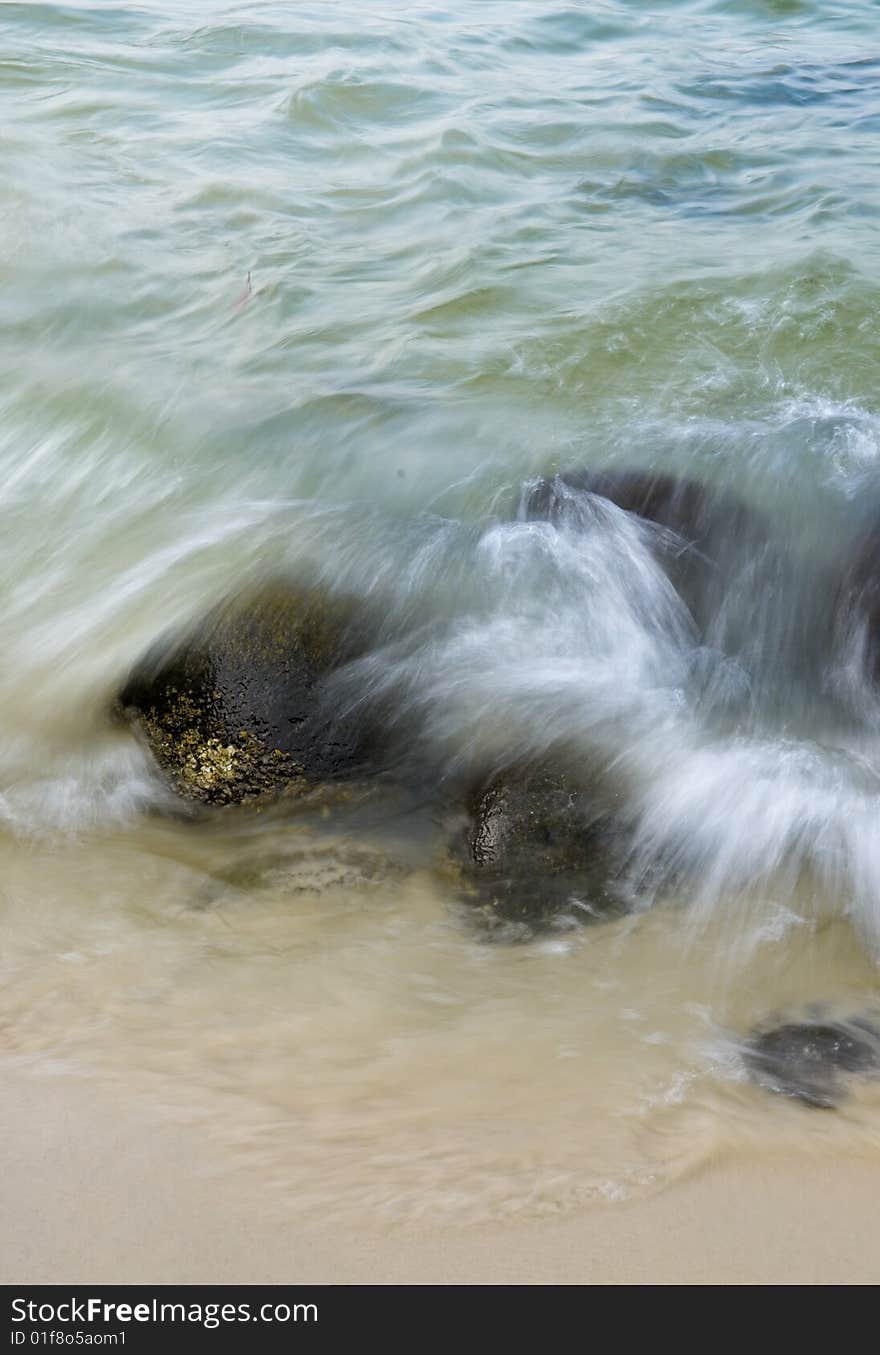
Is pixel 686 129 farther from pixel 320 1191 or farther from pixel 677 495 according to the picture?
pixel 320 1191

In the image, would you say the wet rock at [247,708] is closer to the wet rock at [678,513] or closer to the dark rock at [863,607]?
the wet rock at [678,513]

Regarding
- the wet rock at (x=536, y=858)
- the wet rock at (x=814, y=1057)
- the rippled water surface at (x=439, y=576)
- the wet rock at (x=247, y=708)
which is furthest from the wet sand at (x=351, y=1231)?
the wet rock at (x=247, y=708)

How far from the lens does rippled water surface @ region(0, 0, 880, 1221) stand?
2.40 m

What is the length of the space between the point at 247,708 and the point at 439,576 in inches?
35.6

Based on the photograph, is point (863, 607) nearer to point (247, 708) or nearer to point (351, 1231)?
point (247, 708)

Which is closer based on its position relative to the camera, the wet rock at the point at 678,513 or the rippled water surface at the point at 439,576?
the rippled water surface at the point at 439,576

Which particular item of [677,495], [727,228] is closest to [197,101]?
[727,228]

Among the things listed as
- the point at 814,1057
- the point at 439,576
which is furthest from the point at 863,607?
the point at 814,1057

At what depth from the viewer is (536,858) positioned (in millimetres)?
2973

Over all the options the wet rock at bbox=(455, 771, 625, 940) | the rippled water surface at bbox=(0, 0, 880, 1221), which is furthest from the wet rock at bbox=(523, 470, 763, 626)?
the wet rock at bbox=(455, 771, 625, 940)

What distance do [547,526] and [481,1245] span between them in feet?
8.27

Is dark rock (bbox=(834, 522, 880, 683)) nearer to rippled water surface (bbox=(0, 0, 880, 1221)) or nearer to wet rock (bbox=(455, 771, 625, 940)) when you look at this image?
rippled water surface (bbox=(0, 0, 880, 1221))

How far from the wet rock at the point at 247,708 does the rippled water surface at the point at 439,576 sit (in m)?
0.11

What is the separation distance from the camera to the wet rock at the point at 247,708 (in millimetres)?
3184
